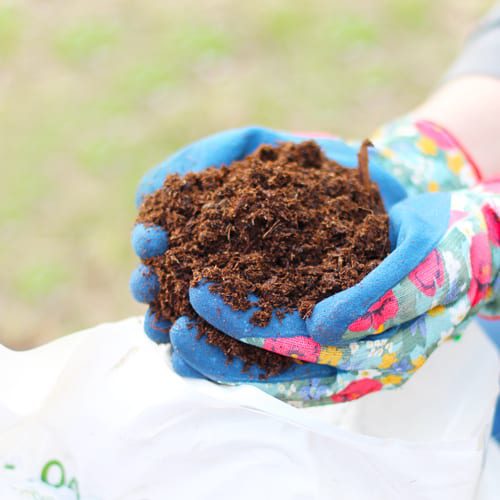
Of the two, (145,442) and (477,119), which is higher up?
(477,119)

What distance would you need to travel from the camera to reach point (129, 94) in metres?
2.41

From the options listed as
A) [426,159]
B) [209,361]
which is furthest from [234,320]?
[426,159]

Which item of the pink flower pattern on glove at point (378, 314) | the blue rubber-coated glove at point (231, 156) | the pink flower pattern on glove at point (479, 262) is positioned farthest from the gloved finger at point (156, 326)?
the pink flower pattern on glove at point (479, 262)

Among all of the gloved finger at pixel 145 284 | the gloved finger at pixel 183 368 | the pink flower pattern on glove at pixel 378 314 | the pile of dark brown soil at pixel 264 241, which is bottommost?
the gloved finger at pixel 183 368

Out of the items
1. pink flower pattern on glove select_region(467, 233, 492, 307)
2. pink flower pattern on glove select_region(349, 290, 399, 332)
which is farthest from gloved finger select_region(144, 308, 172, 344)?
pink flower pattern on glove select_region(467, 233, 492, 307)

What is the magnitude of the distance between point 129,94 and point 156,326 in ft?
5.88

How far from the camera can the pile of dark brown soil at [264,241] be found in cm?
73

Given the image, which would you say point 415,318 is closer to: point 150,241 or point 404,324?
point 404,324

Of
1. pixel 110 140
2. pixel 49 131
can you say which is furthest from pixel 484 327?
pixel 49 131

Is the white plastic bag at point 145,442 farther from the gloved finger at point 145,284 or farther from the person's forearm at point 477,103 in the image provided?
the person's forearm at point 477,103

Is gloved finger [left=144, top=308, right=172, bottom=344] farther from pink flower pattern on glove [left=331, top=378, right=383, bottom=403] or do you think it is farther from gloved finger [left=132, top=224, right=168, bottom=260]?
pink flower pattern on glove [left=331, top=378, right=383, bottom=403]

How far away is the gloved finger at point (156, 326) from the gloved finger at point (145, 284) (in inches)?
0.9

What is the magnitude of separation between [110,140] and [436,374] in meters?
1.62

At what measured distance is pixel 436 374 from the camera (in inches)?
39.0
